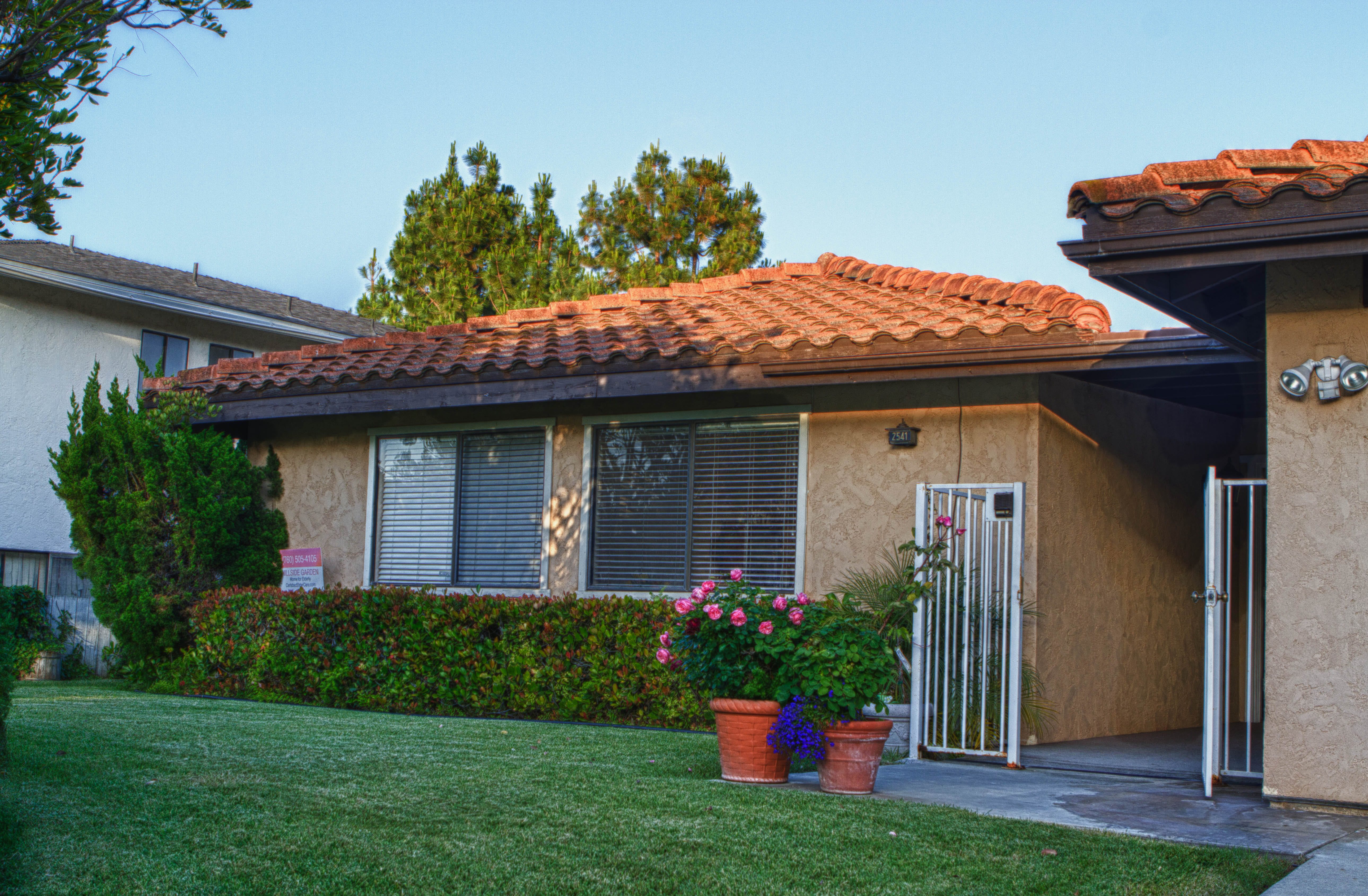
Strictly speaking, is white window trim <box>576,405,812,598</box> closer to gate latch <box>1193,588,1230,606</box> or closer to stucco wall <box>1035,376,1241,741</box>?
stucco wall <box>1035,376,1241,741</box>

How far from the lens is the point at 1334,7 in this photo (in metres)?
10.6

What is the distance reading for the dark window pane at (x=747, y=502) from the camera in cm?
974

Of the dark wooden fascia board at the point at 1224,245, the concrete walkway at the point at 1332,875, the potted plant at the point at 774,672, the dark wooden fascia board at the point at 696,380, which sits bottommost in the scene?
the concrete walkway at the point at 1332,875

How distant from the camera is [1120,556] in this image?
10.0 m

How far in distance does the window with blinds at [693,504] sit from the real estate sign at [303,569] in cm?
283

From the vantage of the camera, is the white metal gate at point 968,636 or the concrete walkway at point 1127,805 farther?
the white metal gate at point 968,636

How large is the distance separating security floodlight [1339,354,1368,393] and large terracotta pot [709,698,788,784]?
3.29 metres

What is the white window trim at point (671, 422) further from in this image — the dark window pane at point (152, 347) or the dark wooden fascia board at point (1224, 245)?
the dark window pane at point (152, 347)

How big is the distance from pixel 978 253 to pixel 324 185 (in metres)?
10.8

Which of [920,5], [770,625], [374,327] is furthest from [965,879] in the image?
[374,327]

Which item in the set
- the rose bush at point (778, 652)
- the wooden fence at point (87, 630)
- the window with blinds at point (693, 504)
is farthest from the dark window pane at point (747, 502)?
the wooden fence at point (87, 630)

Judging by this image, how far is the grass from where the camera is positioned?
4.19m

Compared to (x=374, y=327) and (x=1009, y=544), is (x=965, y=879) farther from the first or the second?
(x=374, y=327)

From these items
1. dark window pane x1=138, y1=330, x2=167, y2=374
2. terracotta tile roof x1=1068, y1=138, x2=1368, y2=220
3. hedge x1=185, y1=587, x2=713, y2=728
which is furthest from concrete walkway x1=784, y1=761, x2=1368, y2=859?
dark window pane x1=138, y1=330, x2=167, y2=374
